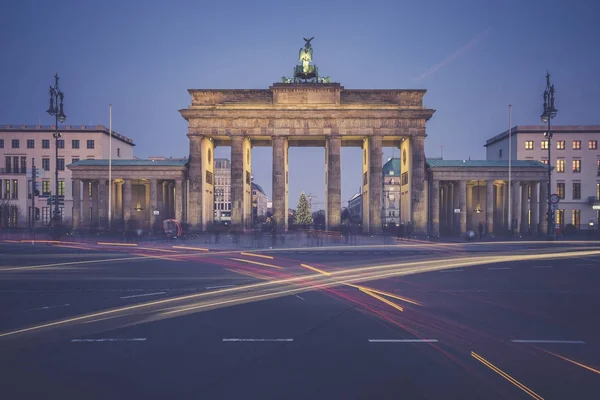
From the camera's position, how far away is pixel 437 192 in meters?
48.2

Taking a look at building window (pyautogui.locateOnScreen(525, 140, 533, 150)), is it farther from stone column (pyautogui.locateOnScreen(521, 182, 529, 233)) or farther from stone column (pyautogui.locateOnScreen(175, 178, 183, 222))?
stone column (pyautogui.locateOnScreen(175, 178, 183, 222))

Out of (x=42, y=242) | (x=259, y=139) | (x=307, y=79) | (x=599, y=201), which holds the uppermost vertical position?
(x=307, y=79)

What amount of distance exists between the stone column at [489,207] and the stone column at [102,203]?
166 ft

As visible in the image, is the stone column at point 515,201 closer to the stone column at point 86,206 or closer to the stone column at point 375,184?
the stone column at point 375,184

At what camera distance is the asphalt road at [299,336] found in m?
5.54

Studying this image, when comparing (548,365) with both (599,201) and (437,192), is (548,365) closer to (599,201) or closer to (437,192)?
(437,192)

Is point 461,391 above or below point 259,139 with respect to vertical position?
below

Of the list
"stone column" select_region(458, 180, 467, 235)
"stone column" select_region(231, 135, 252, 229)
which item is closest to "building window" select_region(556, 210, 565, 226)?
"stone column" select_region(458, 180, 467, 235)

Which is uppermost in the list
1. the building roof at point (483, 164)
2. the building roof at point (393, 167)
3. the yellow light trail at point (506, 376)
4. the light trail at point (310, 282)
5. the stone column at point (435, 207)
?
the building roof at point (393, 167)

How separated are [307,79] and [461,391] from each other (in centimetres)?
5091

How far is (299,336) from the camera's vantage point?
7699 millimetres

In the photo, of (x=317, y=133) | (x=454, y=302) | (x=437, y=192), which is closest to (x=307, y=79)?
(x=317, y=133)

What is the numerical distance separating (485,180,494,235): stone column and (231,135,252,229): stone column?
32.0 m

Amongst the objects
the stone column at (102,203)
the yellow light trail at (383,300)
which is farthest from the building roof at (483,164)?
the stone column at (102,203)
